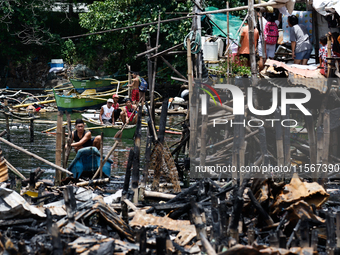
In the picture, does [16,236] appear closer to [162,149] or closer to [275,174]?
[162,149]

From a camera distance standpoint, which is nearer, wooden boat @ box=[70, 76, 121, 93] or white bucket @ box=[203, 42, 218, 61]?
white bucket @ box=[203, 42, 218, 61]

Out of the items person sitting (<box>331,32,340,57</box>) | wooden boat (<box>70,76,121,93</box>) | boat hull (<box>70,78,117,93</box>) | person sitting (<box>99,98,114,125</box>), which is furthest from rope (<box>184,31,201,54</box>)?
boat hull (<box>70,78,117,93</box>)

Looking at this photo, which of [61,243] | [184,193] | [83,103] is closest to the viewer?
[61,243]

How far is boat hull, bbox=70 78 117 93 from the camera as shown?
23698 millimetres

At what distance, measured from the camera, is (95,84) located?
24.0 m

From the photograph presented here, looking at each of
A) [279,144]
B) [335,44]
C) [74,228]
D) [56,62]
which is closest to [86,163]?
[74,228]

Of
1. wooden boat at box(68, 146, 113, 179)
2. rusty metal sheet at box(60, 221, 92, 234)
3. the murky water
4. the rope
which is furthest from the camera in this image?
the murky water

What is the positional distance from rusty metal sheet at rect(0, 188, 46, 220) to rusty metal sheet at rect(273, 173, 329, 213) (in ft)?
11.0

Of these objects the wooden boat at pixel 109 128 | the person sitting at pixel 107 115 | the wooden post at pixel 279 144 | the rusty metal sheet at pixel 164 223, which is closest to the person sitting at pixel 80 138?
the rusty metal sheet at pixel 164 223

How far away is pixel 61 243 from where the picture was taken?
4750mm

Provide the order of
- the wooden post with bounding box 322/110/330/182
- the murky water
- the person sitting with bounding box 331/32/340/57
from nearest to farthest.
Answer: the wooden post with bounding box 322/110/330/182 < the person sitting with bounding box 331/32/340/57 < the murky water

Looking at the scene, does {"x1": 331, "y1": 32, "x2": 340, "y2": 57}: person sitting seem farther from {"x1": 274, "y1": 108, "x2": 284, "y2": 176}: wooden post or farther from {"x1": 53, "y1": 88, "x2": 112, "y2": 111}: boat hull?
{"x1": 53, "y1": 88, "x2": 112, "y2": 111}: boat hull

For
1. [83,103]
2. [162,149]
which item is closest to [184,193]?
[162,149]

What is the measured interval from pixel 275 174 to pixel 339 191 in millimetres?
1310
